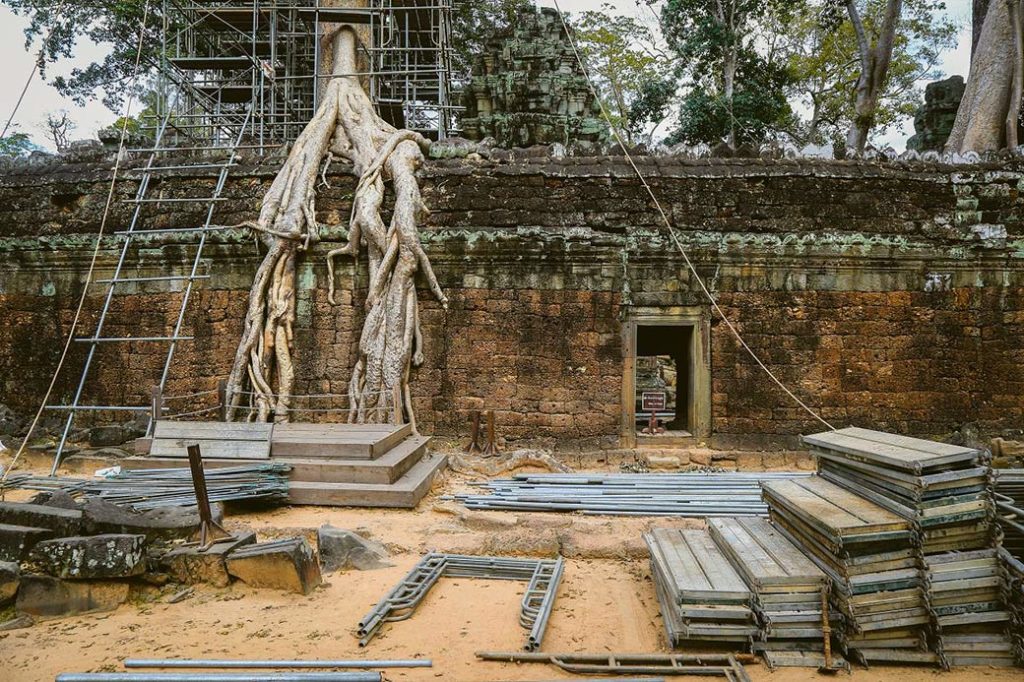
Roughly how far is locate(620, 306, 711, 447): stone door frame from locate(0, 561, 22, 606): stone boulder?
573cm

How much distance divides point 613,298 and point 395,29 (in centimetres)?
1116

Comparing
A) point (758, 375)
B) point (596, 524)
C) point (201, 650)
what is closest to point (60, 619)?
point (201, 650)

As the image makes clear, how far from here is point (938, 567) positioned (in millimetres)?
3238

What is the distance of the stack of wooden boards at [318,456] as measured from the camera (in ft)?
18.7

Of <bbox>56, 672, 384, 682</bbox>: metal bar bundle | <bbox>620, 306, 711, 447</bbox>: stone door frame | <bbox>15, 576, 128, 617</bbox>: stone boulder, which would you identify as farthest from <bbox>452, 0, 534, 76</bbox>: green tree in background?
<bbox>56, 672, 384, 682</bbox>: metal bar bundle

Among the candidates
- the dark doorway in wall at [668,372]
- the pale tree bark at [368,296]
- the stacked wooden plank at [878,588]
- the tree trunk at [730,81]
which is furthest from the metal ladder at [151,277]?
the tree trunk at [730,81]

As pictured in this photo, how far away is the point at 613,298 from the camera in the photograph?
7.66 m

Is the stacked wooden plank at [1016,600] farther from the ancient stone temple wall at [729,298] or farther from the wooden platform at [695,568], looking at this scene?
the ancient stone temple wall at [729,298]

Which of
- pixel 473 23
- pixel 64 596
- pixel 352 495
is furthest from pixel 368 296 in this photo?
pixel 473 23

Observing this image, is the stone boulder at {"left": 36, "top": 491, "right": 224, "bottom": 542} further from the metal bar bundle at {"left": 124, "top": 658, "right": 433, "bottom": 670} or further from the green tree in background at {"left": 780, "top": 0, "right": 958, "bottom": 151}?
the green tree in background at {"left": 780, "top": 0, "right": 958, "bottom": 151}

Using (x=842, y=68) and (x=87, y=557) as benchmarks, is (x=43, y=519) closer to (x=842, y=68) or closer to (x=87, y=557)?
(x=87, y=557)

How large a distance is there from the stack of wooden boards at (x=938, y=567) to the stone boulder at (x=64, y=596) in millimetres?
4050

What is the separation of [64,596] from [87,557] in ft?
0.81

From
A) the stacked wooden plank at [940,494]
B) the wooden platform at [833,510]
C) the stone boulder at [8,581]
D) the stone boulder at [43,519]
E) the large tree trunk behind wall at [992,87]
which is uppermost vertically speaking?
the large tree trunk behind wall at [992,87]
